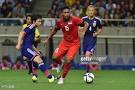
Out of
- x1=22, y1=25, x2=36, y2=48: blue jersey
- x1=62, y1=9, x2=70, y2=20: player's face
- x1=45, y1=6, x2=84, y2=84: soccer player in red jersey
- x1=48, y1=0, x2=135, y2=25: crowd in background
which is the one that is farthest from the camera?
x1=48, y1=0, x2=135, y2=25: crowd in background

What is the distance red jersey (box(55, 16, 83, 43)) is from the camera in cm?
1688

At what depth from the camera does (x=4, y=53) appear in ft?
87.8

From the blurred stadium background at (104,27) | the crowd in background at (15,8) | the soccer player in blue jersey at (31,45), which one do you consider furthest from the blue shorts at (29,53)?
the crowd in background at (15,8)

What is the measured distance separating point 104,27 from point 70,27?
10971 millimetres

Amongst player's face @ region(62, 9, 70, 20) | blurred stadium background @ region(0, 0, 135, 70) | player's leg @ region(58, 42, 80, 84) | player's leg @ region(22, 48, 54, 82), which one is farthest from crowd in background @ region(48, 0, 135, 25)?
player's face @ region(62, 9, 70, 20)

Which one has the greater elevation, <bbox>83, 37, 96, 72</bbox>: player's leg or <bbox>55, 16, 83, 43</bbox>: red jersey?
<bbox>55, 16, 83, 43</bbox>: red jersey

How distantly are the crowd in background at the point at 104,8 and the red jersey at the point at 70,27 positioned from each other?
436 inches

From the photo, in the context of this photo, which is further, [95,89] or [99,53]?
[99,53]

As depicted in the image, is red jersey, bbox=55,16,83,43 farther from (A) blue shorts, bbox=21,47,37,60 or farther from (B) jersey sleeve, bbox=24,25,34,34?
(A) blue shorts, bbox=21,47,37,60

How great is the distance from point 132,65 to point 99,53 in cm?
154

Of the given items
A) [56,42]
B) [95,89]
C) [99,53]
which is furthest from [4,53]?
[95,89]

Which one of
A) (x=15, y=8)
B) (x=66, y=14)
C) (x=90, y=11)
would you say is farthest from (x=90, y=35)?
(x=15, y=8)

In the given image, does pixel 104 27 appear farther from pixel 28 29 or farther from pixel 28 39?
pixel 28 29

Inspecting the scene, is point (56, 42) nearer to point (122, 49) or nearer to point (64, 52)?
point (122, 49)
